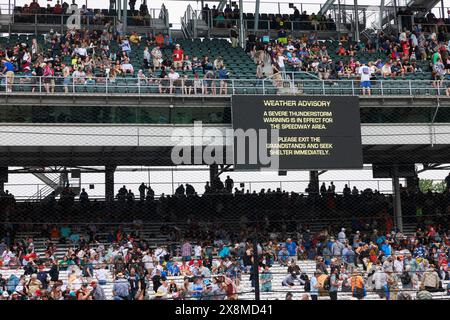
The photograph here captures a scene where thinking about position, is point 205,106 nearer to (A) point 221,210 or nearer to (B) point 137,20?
(A) point 221,210

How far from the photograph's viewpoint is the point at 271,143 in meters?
20.8

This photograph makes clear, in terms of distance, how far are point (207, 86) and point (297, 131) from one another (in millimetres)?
3247

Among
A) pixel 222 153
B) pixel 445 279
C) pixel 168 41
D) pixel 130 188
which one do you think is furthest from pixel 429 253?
pixel 168 41

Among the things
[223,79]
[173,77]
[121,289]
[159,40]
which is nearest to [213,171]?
[173,77]

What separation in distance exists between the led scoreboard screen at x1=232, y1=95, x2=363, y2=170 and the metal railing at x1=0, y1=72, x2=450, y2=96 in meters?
0.84

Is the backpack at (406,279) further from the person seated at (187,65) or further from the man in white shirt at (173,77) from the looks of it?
the person seated at (187,65)

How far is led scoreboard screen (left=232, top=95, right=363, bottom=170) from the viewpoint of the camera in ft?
68.1

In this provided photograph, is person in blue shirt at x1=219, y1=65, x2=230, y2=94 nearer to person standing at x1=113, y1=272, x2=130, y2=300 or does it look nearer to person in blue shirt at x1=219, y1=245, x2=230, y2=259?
person in blue shirt at x1=219, y1=245, x2=230, y2=259

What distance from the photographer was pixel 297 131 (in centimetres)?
2119

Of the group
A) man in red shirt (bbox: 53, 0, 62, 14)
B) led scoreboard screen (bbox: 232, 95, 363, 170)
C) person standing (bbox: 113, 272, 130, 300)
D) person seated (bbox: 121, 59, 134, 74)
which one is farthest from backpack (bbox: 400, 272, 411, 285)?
man in red shirt (bbox: 53, 0, 62, 14)

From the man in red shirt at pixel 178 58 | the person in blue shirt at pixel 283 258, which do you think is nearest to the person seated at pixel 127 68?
the man in red shirt at pixel 178 58

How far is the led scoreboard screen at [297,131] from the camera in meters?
20.8

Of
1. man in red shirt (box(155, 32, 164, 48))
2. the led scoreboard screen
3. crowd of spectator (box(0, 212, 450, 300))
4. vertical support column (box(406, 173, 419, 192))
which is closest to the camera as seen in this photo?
crowd of spectator (box(0, 212, 450, 300))

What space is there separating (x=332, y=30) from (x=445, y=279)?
2007 centimetres
